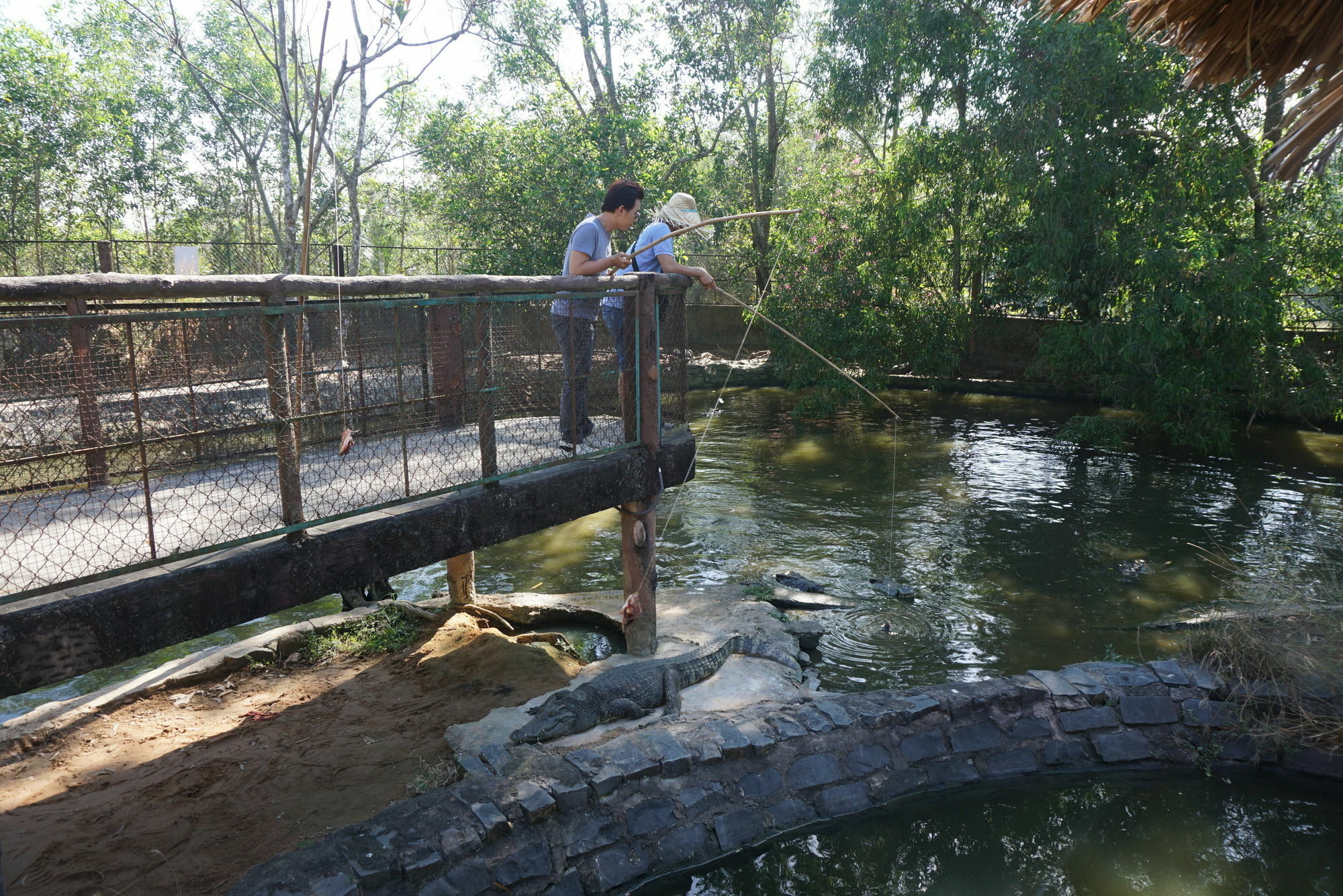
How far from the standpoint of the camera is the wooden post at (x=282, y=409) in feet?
11.1

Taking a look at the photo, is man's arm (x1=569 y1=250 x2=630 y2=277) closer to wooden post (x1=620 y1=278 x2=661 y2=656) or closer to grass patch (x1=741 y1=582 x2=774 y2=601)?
wooden post (x1=620 y1=278 x2=661 y2=656)

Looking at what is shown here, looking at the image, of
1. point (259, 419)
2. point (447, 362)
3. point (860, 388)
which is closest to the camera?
point (259, 419)

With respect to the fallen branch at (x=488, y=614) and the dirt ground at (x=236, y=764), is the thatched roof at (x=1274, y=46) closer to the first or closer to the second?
the dirt ground at (x=236, y=764)

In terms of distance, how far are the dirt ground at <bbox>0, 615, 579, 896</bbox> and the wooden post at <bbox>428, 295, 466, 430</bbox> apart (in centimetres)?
160

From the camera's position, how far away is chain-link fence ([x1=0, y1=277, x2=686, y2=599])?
3.14 m

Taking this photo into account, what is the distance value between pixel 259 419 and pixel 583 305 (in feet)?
6.42

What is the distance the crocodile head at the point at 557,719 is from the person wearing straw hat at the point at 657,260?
→ 6.01 ft

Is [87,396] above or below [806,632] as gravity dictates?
above

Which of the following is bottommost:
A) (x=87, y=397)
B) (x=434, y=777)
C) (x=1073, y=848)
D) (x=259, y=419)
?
(x=1073, y=848)

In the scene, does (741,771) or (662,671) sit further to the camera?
(662,671)

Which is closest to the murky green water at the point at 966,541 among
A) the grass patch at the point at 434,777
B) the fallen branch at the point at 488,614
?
the fallen branch at the point at 488,614

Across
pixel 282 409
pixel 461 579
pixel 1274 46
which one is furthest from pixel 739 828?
pixel 1274 46

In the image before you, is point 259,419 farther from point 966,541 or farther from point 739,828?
point 966,541

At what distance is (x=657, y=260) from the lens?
17.1 feet
